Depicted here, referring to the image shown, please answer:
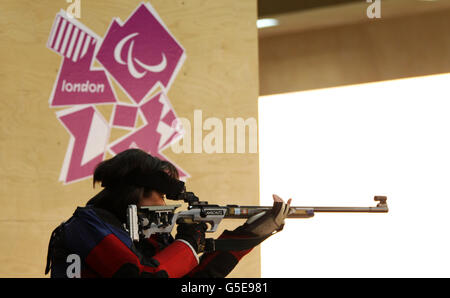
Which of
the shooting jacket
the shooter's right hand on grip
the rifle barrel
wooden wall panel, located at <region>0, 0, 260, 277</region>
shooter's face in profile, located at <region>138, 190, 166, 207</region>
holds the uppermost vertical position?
wooden wall panel, located at <region>0, 0, 260, 277</region>

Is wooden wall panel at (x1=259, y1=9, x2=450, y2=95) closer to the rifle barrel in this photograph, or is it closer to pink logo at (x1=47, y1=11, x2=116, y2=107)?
pink logo at (x1=47, y1=11, x2=116, y2=107)

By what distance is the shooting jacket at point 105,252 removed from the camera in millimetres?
1687

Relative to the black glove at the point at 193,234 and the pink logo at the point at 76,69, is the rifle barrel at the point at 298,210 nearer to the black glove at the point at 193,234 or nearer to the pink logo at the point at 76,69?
the black glove at the point at 193,234

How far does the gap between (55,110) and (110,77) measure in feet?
1.09

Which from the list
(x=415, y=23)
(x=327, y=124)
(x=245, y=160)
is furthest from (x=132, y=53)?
(x=415, y=23)

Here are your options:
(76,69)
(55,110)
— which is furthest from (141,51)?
(55,110)

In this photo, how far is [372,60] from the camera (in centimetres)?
416

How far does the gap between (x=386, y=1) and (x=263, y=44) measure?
3.48ft

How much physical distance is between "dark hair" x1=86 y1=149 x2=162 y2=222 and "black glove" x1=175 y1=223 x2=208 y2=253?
182 mm

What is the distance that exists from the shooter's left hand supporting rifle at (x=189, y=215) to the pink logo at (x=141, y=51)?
1210mm

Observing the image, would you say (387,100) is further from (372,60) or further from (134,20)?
(134,20)

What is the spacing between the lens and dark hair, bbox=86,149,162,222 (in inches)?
72.9

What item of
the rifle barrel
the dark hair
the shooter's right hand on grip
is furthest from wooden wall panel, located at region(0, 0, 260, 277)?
the dark hair

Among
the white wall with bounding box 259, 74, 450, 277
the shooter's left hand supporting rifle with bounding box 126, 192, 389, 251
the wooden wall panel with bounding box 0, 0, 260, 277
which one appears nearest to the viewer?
the shooter's left hand supporting rifle with bounding box 126, 192, 389, 251
